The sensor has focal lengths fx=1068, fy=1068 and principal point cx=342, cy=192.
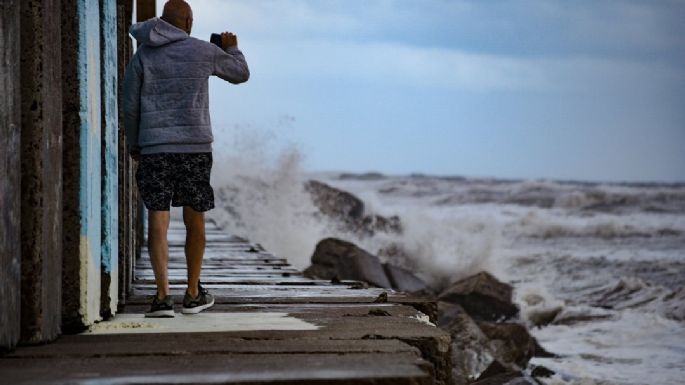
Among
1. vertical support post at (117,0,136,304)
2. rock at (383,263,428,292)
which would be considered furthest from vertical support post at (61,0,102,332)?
rock at (383,263,428,292)

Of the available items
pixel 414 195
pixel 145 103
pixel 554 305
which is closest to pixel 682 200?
pixel 414 195

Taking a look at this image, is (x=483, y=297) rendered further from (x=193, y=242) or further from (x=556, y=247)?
(x=556, y=247)

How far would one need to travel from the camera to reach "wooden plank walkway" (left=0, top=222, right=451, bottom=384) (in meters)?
3.47

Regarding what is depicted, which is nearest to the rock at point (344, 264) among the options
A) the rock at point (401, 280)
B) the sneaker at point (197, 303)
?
the rock at point (401, 280)

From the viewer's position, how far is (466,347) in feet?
31.9

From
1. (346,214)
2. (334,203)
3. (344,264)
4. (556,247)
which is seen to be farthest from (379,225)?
(344,264)

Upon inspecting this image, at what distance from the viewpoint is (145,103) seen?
16.9ft

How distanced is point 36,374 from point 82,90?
1.35m

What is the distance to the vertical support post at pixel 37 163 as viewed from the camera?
154 inches

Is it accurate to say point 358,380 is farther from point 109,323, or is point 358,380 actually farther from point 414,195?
point 414,195

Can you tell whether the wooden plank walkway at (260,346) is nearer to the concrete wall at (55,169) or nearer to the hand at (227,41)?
the concrete wall at (55,169)

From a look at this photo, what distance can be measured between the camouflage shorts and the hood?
550mm

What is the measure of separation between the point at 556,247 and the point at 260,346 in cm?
2740

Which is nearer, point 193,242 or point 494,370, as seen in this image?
point 193,242
